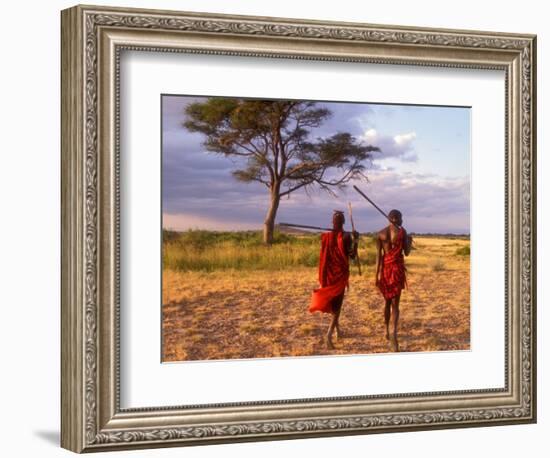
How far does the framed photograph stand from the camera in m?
6.11

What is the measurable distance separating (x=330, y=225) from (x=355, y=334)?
0.60 m

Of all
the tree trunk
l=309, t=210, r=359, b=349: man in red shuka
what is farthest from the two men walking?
the tree trunk

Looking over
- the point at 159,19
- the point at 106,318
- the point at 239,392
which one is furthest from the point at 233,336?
the point at 159,19

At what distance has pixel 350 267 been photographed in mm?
6652

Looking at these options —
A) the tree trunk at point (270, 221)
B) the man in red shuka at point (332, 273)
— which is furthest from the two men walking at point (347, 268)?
the tree trunk at point (270, 221)

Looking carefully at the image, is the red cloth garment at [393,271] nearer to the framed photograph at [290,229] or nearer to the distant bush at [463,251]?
the framed photograph at [290,229]

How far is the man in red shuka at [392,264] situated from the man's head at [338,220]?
0.23 m

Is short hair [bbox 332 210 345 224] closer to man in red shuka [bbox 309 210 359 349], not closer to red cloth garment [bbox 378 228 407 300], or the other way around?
man in red shuka [bbox 309 210 359 349]

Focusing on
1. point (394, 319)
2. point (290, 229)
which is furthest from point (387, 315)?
point (290, 229)

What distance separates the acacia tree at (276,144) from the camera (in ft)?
20.9

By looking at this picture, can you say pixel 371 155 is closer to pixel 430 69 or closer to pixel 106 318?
pixel 430 69

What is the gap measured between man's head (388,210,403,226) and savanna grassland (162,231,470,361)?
157 mm

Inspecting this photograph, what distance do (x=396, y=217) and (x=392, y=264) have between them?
10.0 inches

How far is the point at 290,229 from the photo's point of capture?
649 cm
